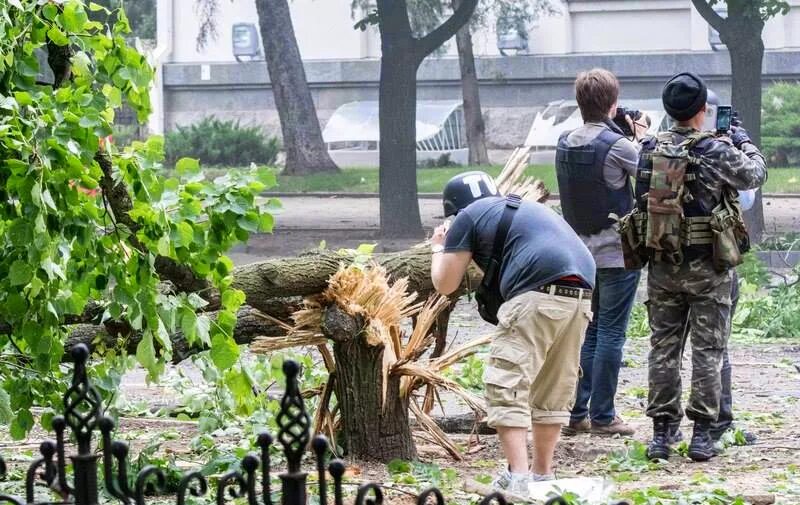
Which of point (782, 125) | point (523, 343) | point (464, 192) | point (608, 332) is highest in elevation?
Answer: point (782, 125)

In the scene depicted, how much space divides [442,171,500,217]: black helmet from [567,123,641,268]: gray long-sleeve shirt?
3.91ft

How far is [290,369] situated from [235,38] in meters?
25.9

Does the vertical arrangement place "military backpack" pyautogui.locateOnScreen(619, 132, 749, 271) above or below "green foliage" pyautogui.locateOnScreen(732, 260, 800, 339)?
above

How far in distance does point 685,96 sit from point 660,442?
1497 mm

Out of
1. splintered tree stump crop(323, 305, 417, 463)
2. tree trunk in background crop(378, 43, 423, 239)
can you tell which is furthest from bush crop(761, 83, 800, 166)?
splintered tree stump crop(323, 305, 417, 463)

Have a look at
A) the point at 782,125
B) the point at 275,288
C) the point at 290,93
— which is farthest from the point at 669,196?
the point at 782,125

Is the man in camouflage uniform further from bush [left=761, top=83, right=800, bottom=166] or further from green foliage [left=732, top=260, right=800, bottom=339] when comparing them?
bush [left=761, top=83, right=800, bottom=166]

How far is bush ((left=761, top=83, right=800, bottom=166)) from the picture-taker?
935 inches

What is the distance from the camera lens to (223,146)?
27828mm

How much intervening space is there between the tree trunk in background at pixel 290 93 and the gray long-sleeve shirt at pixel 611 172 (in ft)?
54.5

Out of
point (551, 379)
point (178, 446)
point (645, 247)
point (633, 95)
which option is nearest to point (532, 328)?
point (551, 379)

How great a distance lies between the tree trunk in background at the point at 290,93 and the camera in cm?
2273

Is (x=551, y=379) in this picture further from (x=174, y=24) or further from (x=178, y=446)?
(x=174, y=24)

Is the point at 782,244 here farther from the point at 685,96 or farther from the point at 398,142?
the point at 685,96
